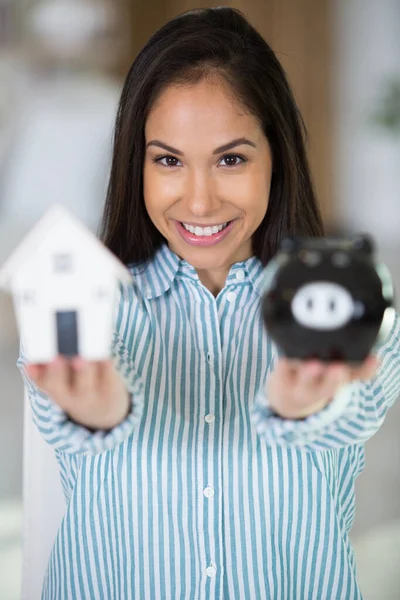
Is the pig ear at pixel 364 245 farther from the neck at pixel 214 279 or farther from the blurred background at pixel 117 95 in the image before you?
the blurred background at pixel 117 95

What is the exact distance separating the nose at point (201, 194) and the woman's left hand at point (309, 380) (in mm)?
256

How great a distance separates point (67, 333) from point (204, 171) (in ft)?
1.03

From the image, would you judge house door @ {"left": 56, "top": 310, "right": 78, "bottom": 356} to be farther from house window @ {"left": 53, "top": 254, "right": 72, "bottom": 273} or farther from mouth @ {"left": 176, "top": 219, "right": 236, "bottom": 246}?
mouth @ {"left": 176, "top": 219, "right": 236, "bottom": 246}

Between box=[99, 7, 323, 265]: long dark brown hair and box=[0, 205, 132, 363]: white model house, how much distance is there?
12.9 inches

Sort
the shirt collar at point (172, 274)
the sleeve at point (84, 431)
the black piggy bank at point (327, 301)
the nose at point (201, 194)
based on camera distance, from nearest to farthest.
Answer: the black piggy bank at point (327, 301), the sleeve at point (84, 431), the nose at point (201, 194), the shirt collar at point (172, 274)

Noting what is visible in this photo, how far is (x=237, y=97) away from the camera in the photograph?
0.95m

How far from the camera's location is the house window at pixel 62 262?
69cm

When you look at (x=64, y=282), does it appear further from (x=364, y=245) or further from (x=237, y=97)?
(x=237, y=97)

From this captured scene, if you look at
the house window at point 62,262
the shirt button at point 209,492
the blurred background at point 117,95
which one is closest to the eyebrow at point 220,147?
the house window at point 62,262

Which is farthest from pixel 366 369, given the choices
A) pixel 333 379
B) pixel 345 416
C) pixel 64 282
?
pixel 64 282

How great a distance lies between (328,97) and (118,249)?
107 inches

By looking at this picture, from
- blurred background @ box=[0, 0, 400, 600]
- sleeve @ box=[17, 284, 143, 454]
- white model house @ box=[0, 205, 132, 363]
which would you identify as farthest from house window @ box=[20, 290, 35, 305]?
blurred background @ box=[0, 0, 400, 600]

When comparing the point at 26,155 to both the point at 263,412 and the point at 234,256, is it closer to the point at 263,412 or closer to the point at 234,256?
the point at 234,256

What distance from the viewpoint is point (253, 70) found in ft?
3.24
